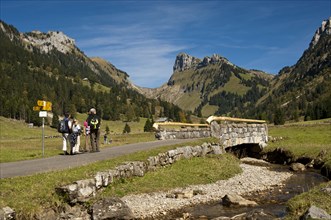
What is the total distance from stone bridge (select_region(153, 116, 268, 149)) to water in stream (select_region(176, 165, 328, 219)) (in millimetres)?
10446

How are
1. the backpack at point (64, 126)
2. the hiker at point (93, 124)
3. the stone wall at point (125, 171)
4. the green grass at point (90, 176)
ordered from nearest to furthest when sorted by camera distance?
the green grass at point (90, 176)
the stone wall at point (125, 171)
the backpack at point (64, 126)
the hiker at point (93, 124)

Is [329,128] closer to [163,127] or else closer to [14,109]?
[163,127]

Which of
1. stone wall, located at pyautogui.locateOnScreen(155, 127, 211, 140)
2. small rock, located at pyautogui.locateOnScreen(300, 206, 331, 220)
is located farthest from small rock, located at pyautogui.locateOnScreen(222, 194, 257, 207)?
stone wall, located at pyautogui.locateOnScreen(155, 127, 211, 140)

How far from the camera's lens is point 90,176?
16.6 meters

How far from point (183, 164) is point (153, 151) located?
116 inches

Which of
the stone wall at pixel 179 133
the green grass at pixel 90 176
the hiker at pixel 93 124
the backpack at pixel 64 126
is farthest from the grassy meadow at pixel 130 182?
the stone wall at pixel 179 133

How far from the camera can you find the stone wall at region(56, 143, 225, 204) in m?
14.7

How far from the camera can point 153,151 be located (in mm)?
25312

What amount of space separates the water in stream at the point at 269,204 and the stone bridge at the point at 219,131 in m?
10.4

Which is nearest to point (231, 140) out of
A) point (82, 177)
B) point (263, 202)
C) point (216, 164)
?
point (216, 164)

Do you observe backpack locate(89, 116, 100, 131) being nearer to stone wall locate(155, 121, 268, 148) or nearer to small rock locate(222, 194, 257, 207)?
small rock locate(222, 194, 257, 207)

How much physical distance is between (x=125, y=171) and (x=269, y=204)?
8.29 metres

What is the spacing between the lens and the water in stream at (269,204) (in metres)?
16.7

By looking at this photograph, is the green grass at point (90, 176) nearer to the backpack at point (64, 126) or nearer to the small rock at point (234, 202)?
the small rock at point (234, 202)
